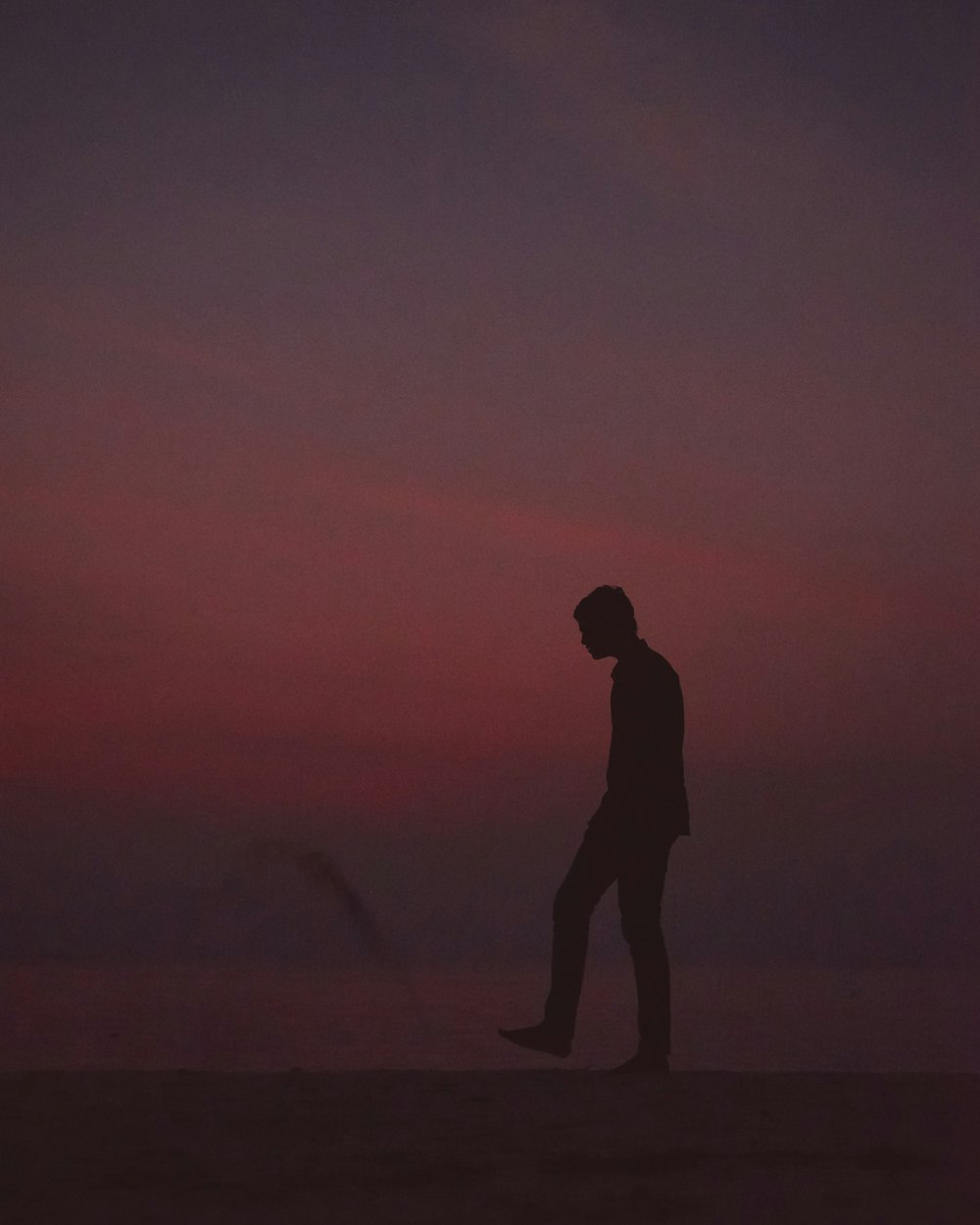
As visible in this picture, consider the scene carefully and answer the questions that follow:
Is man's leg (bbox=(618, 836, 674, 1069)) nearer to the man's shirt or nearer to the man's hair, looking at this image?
the man's shirt

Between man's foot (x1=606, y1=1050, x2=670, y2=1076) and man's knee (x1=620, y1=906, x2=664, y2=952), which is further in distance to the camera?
man's knee (x1=620, y1=906, x2=664, y2=952)

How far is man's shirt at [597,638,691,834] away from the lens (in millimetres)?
8492

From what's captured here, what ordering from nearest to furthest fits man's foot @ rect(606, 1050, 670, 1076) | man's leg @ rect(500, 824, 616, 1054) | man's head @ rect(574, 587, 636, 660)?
1. man's foot @ rect(606, 1050, 670, 1076)
2. man's leg @ rect(500, 824, 616, 1054)
3. man's head @ rect(574, 587, 636, 660)

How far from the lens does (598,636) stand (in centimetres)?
890

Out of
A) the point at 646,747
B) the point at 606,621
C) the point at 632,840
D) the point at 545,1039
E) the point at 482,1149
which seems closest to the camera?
the point at 482,1149

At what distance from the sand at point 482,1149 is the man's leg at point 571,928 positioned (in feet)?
3.47

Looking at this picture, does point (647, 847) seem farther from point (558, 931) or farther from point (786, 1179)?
point (786, 1179)

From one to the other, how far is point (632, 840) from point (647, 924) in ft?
1.53

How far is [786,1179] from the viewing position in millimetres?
5078

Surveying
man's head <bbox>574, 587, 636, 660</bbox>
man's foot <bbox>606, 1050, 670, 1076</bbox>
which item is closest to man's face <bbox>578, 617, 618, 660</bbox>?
man's head <bbox>574, 587, 636, 660</bbox>

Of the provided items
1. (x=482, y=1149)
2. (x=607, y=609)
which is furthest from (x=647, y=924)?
(x=482, y=1149)

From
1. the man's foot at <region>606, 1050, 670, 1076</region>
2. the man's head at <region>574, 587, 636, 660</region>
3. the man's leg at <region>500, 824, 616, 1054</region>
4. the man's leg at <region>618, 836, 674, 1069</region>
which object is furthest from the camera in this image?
the man's head at <region>574, 587, 636, 660</region>

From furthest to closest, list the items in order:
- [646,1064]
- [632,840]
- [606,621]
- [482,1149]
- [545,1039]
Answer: [606,621] → [632,840] → [545,1039] → [646,1064] → [482,1149]

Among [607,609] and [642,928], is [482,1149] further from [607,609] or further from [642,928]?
[607,609]
